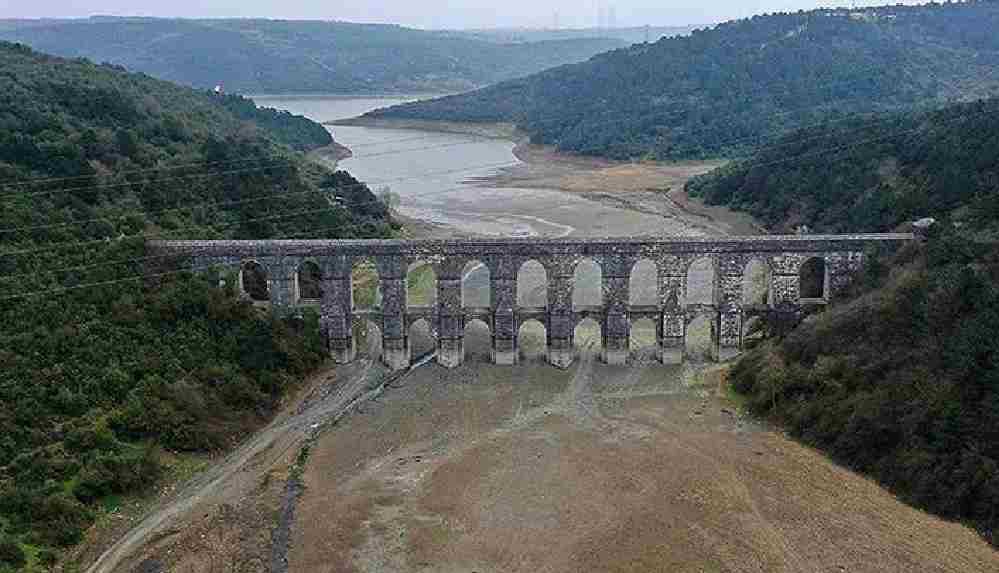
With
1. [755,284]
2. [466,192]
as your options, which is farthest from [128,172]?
[466,192]

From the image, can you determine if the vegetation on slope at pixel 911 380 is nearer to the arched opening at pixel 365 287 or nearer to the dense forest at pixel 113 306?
the arched opening at pixel 365 287

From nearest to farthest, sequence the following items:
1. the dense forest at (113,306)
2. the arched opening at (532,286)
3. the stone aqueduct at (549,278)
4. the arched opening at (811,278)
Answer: the dense forest at (113,306), the stone aqueduct at (549,278), the arched opening at (811,278), the arched opening at (532,286)

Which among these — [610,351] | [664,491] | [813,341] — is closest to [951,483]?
[664,491]

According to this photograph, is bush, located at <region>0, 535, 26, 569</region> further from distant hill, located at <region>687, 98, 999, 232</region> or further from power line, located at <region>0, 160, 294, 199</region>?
distant hill, located at <region>687, 98, 999, 232</region>

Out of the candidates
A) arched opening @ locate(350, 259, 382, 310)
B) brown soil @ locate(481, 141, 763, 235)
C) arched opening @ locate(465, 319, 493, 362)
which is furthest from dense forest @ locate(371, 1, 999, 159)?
arched opening @ locate(465, 319, 493, 362)

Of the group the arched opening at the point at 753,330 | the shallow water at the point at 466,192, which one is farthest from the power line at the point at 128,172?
the arched opening at the point at 753,330
